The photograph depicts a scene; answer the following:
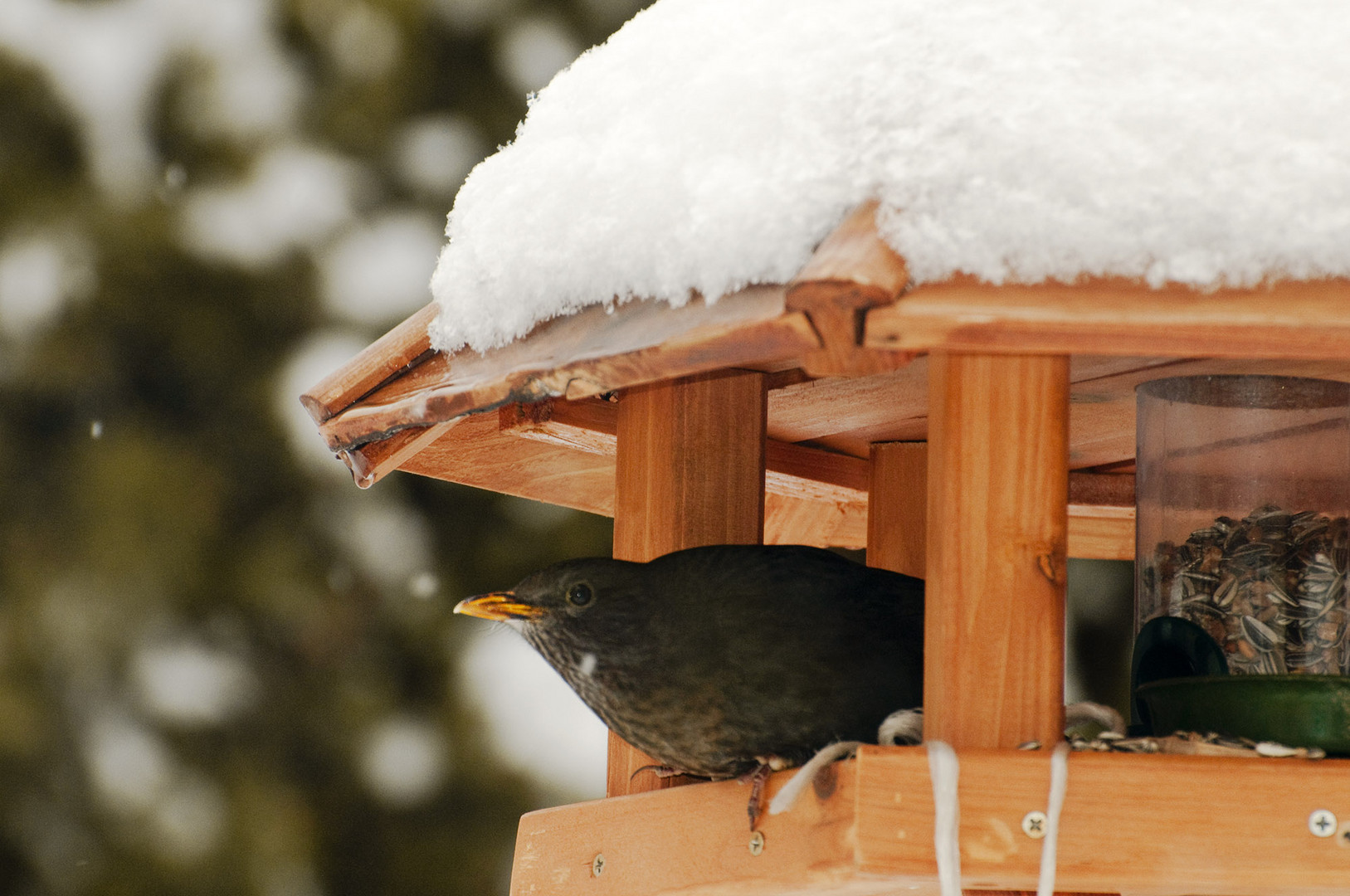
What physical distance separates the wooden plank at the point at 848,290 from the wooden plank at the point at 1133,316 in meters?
0.03

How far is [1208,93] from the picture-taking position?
1.36 m

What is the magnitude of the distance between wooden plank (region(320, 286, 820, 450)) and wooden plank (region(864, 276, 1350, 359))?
0.42ft

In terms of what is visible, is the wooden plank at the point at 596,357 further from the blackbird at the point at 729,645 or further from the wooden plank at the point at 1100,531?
the wooden plank at the point at 1100,531

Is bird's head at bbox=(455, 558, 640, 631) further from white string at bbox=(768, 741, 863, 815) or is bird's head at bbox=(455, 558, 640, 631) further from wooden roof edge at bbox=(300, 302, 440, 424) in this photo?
white string at bbox=(768, 741, 863, 815)

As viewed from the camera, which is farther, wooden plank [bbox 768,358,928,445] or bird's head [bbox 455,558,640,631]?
wooden plank [bbox 768,358,928,445]

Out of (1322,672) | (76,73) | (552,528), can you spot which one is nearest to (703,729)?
(1322,672)

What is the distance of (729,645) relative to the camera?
1.82 metres

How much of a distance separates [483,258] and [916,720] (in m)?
0.70

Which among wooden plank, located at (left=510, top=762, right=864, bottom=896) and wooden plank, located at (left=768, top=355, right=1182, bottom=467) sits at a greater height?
wooden plank, located at (left=768, top=355, right=1182, bottom=467)

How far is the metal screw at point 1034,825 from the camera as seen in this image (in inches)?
55.6

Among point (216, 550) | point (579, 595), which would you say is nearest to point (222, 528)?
point (216, 550)

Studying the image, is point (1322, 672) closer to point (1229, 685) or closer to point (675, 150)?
point (1229, 685)

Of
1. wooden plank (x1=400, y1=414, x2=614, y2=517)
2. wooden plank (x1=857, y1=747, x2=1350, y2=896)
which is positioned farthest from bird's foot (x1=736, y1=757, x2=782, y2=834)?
wooden plank (x1=400, y1=414, x2=614, y2=517)

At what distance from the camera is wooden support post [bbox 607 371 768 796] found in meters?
2.10
